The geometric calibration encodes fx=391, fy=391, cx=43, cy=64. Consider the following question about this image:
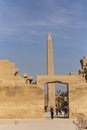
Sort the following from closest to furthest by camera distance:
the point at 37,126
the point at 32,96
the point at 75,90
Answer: the point at 37,126
the point at 32,96
the point at 75,90

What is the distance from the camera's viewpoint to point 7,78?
1188 inches

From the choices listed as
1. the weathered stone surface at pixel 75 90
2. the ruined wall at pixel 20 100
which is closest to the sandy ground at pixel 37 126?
the ruined wall at pixel 20 100

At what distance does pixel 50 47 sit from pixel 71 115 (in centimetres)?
1669

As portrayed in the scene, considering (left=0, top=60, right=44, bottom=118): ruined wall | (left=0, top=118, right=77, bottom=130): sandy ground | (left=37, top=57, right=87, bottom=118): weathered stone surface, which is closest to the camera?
(left=0, top=118, right=77, bottom=130): sandy ground

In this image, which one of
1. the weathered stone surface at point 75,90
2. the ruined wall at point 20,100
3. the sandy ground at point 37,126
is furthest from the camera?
the weathered stone surface at point 75,90

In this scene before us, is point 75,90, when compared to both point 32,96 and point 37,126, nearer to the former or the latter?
point 32,96

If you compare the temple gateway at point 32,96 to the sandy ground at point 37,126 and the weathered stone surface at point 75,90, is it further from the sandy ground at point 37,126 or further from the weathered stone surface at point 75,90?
the sandy ground at point 37,126

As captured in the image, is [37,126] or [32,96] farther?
[32,96]

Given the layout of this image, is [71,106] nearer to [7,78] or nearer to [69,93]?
[69,93]

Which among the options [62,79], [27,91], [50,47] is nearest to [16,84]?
[27,91]

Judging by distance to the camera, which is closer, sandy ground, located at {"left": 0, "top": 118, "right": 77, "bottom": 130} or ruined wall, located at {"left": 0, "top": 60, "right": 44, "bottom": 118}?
sandy ground, located at {"left": 0, "top": 118, "right": 77, "bottom": 130}

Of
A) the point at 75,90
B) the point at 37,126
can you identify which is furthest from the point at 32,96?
the point at 37,126

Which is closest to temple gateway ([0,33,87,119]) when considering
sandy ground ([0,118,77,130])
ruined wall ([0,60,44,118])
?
ruined wall ([0,60,44,118])

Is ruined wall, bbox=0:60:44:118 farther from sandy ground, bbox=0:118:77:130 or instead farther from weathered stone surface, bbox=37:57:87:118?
sandy ground, bbox=0:118:77:130
